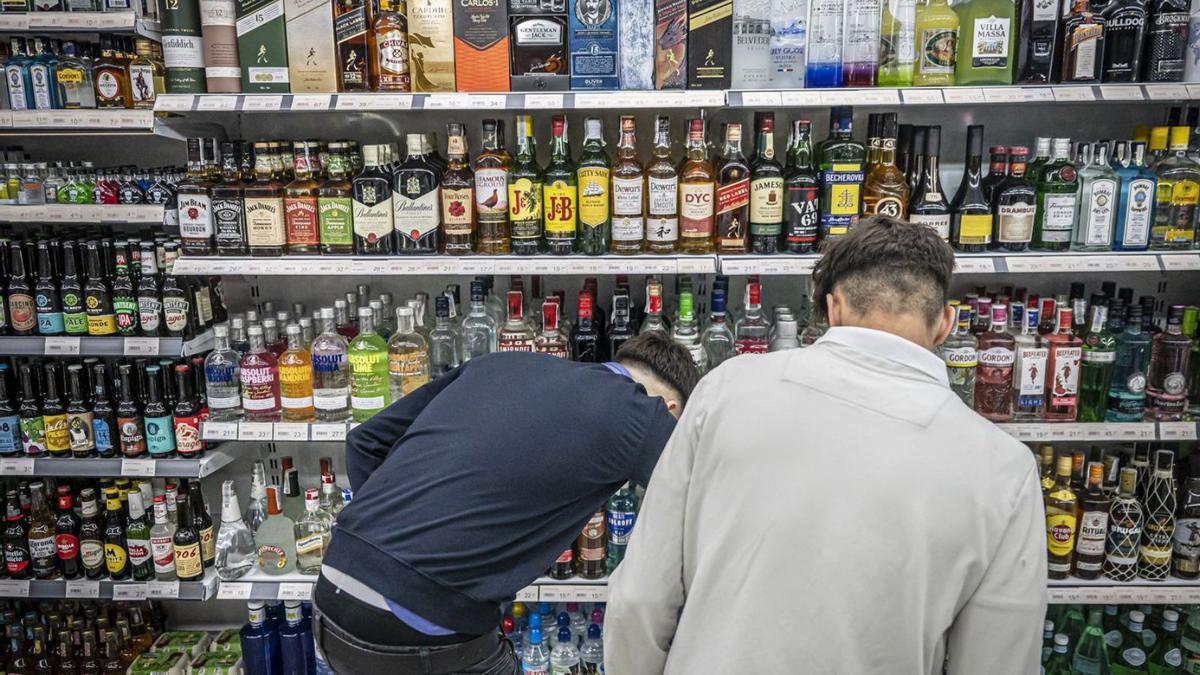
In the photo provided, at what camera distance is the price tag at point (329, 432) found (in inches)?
106

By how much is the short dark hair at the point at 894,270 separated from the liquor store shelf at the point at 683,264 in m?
0.91

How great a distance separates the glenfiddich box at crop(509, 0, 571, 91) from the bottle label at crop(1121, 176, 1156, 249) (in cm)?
183

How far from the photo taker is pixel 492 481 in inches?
71.0

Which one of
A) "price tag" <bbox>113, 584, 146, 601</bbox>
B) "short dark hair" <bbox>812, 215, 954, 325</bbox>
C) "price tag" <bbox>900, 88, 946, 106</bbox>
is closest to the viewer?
"short dark hair" <bbox>812, 215, 954, 325</bbox>

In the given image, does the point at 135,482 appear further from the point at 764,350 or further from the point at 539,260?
the point at 764,350

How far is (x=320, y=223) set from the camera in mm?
2707

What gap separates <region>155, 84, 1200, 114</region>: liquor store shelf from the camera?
8.08ft

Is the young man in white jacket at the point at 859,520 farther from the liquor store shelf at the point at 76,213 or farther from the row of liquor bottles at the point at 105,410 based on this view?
the liquor store shelf at the point at 76,213

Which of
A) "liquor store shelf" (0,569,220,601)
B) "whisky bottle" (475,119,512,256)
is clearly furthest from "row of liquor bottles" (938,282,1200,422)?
"liquor store shelf" (0,569,220,601)

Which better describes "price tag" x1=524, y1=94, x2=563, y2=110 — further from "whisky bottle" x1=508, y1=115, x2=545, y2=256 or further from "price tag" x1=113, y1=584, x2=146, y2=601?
"price tag" x1=113, y1=584, x2=146, y2=601

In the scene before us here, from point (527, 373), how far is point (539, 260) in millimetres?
774

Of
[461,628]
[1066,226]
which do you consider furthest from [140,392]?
[1066,226]

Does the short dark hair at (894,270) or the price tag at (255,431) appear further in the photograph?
the price tag at (255,431)

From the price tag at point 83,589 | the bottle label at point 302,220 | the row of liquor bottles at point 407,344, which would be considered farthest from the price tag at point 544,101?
the price tag at point 83,589
